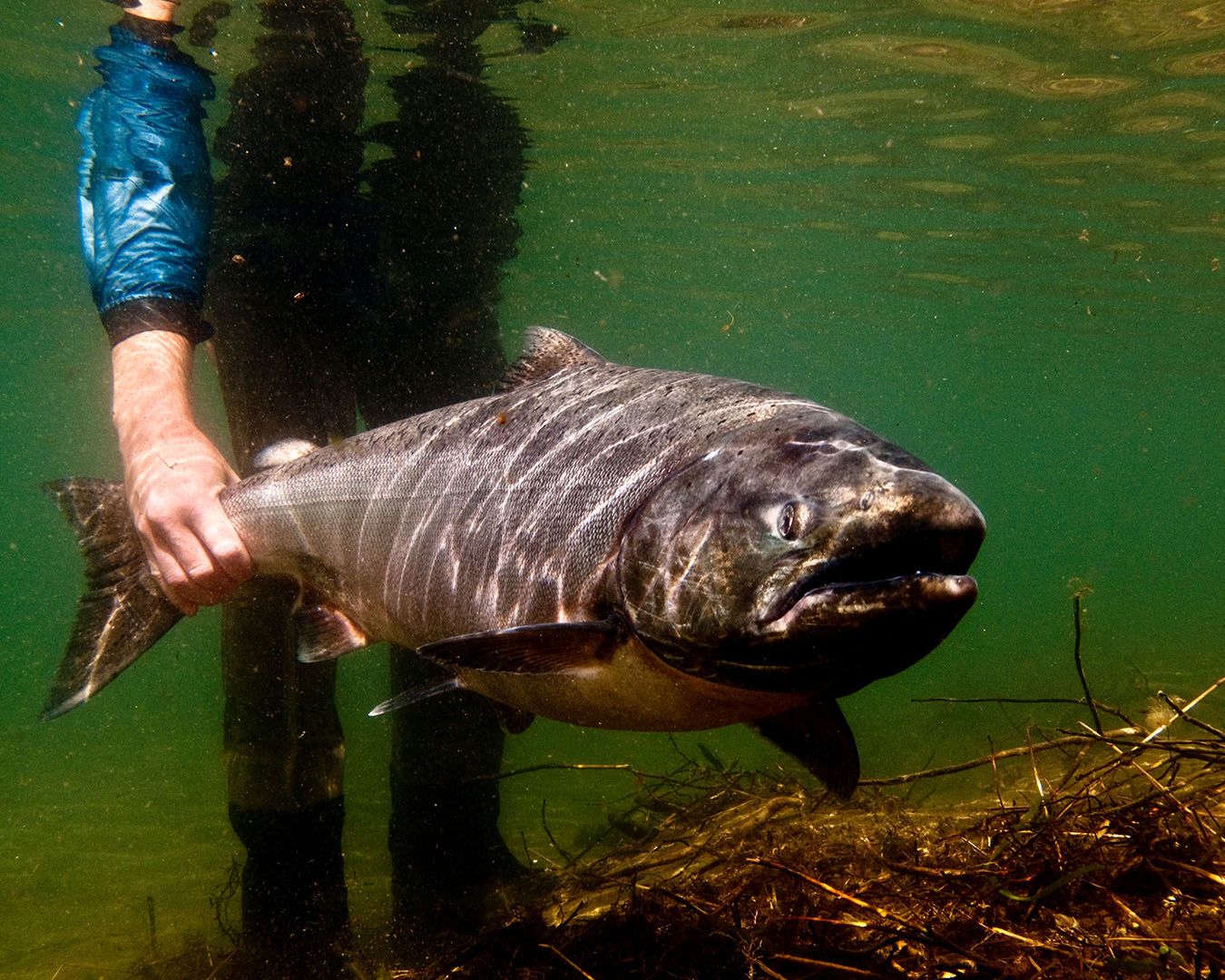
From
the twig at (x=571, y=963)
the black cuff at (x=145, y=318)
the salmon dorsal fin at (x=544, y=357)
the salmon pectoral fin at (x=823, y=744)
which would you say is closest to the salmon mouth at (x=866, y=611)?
the salmon pectoral fin at (x=823, y=744)

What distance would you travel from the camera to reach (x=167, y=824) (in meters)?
11.1

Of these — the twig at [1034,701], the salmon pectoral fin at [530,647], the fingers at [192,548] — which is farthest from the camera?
the fingers at [192,548]

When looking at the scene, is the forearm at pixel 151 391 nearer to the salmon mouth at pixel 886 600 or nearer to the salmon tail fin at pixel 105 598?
the salmon tail fin at pixel 105 598

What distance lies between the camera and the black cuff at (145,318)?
3.83 m

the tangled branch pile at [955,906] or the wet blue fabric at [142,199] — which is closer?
the tangled branch pile at [955,906]

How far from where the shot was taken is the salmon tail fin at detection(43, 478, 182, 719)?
3439mm

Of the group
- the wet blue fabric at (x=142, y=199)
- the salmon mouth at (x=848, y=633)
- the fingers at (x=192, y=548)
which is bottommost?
the fingers at (x=192, y=548)

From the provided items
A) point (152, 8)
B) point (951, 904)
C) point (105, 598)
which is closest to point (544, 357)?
point (105, 598)

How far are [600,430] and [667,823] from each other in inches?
150

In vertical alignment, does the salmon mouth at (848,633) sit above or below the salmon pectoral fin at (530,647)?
above

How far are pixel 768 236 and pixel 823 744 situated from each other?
2154 centimetres

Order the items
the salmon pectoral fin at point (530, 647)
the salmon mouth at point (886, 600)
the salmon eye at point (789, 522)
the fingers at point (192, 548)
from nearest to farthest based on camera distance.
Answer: the salmon mouth at point (886, 600) → the salmon eye at point (789, 522) → the salmon pectoral fin at point (530, 647) → the fingers at point (192, 548)

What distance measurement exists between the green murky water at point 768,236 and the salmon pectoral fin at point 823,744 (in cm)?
324

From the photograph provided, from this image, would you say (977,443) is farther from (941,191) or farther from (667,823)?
(667,823)
